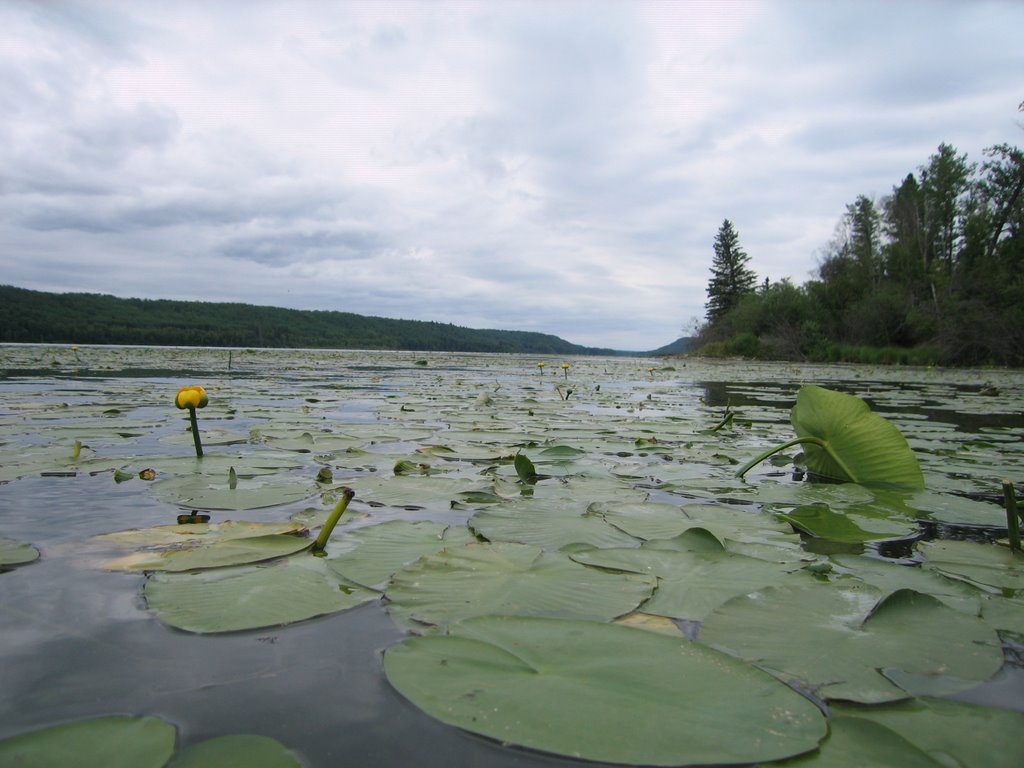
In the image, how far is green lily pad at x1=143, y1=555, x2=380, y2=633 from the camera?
0.94 metres

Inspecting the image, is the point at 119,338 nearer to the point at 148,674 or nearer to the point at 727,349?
the point at 727,349

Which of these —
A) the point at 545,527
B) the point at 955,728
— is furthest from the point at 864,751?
the point at 545,527

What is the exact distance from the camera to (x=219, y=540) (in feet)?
4.36

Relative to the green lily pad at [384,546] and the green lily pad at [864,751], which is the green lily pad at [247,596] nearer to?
the green lily pad at [384,546]

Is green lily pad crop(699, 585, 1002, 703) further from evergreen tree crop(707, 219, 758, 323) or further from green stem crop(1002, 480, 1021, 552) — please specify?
evergreen tree crop(707, 219, 758, 323)

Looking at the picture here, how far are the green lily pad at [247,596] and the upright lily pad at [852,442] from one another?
1498mm

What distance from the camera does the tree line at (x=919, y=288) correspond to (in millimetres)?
16906

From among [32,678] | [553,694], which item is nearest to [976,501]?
[553,694]

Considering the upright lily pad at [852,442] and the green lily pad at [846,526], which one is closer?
the green lily pad at [846,526]

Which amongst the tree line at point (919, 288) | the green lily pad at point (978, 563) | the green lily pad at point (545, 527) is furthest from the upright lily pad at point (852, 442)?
the tree line at point (919, 288)

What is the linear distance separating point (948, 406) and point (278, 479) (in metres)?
5.97

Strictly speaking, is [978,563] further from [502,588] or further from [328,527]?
[328,527]

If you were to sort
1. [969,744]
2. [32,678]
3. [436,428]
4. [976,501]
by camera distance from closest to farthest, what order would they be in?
[969,744] < [32,678] < [976,501] < [436,428]

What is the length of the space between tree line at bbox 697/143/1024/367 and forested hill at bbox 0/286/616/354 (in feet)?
91.8
